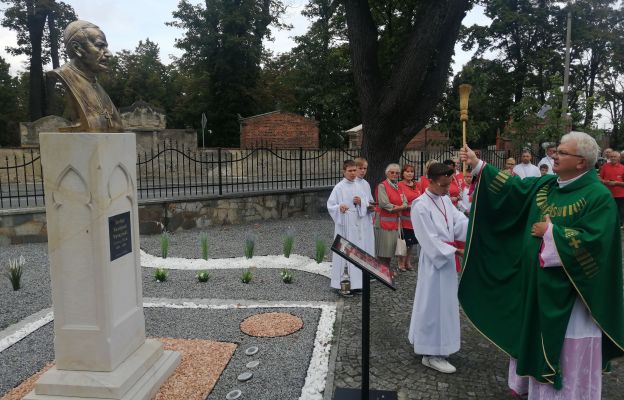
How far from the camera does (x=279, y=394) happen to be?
385 centimetres

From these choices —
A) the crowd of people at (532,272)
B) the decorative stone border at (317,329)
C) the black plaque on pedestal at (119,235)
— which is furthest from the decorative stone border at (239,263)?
the black plaque on pedestal at (119,235)

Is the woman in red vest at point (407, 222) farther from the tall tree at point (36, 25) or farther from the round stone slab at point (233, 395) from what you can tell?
the tall tree at point (36, 25)

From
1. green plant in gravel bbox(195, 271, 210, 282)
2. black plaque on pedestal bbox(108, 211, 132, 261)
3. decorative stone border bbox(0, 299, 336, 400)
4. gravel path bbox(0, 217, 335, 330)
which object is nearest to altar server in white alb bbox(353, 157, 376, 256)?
gravel path bbox(0, 217, 335, 330)

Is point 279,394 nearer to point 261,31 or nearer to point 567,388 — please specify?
point 567,388

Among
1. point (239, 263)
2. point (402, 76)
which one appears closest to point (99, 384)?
point (239, 263)

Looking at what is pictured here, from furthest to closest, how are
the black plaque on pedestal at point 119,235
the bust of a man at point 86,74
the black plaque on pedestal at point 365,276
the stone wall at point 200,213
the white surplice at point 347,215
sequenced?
the stone wall at point 200,213 → the white surplice at point 347,215 → the bust of a man at point 86,74 → the black plaque on pedestal at point 119,235 → the black plaque on pedestal at point 365,276

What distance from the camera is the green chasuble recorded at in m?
3.13

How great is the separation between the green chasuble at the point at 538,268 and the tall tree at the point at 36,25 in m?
27.8

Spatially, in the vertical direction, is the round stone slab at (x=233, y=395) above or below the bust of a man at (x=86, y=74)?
below

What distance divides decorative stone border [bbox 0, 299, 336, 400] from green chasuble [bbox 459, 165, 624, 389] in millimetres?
1451

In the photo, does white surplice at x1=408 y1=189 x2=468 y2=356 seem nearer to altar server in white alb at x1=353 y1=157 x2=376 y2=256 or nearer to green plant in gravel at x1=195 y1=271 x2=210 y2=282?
altar server in white alb at x1=353 y1=157 x2=376 y2=256

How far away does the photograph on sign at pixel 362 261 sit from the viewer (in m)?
3.23

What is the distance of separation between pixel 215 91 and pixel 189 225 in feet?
68.0

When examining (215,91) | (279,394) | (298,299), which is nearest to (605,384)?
(279,394)
